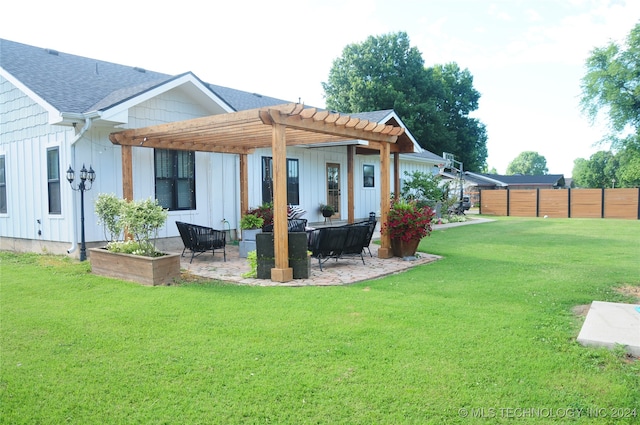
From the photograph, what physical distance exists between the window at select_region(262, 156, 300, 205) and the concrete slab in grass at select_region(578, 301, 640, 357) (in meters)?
9.57

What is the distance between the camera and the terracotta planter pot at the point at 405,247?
9125 mm

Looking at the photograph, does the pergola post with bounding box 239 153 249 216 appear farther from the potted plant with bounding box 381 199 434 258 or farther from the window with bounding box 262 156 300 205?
the potted plant with bounding box 381 199 434 258

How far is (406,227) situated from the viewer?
9.06 m

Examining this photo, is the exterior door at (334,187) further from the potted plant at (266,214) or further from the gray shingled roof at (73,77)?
the gray shingled roof at (73,77)

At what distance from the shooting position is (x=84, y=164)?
29.1 feet

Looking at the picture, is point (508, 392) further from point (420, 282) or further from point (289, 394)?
point (420, 282)

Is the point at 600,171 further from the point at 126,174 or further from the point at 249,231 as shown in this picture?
the point at 126,174

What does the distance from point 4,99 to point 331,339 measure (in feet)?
35.4

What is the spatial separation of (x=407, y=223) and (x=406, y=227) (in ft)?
0.29

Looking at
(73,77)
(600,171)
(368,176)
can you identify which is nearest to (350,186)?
(368,176)

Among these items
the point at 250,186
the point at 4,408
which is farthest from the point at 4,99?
the point at 4,408

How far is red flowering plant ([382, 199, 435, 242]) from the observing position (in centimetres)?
901

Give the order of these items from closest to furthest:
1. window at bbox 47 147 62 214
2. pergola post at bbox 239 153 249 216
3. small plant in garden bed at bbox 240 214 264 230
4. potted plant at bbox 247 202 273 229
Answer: window at bbox 47 147 62 214
small plant in garden bed at bbox 240 214 264 230
potted plant at bbox 247 202 273 229
pergola post at bbox 239 153 249 216

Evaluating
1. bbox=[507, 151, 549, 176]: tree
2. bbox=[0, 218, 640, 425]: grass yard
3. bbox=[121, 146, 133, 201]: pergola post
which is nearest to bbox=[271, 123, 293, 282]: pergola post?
bbox=[0, 218, 640, 425]: grass yard
